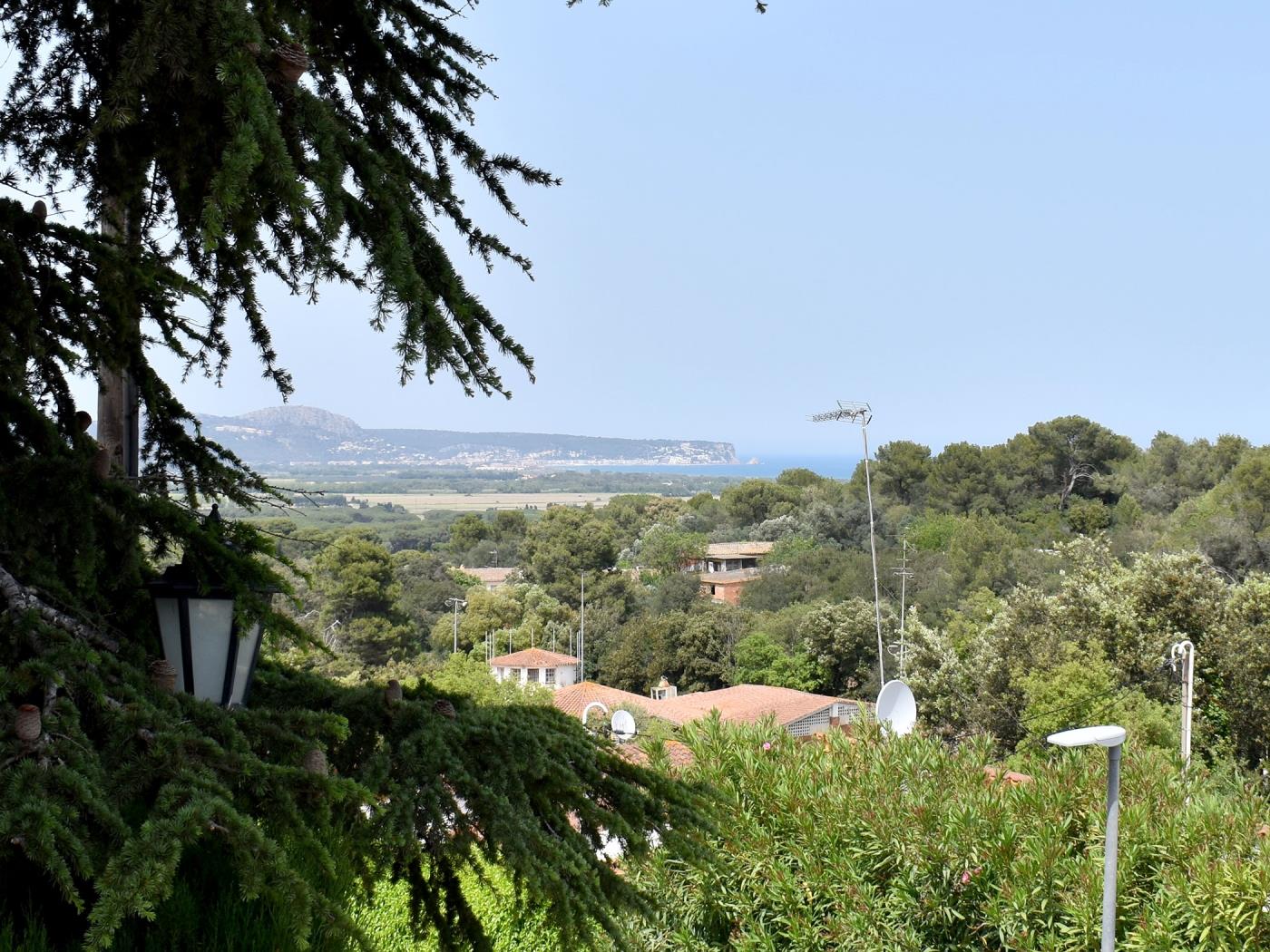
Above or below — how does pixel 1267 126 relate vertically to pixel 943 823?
above

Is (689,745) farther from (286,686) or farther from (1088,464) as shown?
(1088,464)

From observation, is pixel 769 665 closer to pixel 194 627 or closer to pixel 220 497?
pixel 220 497

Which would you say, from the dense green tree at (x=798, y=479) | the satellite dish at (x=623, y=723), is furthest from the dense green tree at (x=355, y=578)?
the dense green tree at (x=798, y=479)

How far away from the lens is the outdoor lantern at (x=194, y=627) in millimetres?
2064

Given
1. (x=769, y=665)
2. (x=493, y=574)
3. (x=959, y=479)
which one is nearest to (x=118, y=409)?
(x=769, y=665)

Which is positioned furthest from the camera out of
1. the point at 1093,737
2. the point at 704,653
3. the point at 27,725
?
the point at 704,653

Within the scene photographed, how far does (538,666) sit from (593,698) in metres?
Result: 9.21

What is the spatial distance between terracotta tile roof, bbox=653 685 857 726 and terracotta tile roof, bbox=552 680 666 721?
329mm

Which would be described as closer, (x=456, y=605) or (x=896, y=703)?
(x=896, y=703)

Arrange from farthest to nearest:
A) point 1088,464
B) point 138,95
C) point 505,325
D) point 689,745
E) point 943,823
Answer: point 1088,464
point 689,745
point 943,823
point 505,325
point 138,95

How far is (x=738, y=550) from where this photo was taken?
51.2m

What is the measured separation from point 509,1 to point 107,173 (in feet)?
4.55

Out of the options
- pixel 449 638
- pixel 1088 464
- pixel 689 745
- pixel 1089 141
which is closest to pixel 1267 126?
pixel 1089 141

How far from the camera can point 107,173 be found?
255 cm
